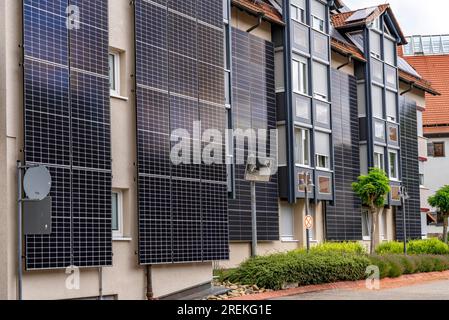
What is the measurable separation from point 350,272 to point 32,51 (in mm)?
12557

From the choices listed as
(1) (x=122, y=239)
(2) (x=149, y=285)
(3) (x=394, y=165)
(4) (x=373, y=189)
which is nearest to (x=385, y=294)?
(2) (x=149, y=285)

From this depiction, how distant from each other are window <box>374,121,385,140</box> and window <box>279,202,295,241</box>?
8.03 meters

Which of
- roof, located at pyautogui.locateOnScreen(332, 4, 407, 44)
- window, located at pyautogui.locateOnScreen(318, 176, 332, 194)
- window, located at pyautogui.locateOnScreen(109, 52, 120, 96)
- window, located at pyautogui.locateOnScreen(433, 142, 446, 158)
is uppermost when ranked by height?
roof, located at pyautogui.locateOnScreen(332, 4, 407, 44)

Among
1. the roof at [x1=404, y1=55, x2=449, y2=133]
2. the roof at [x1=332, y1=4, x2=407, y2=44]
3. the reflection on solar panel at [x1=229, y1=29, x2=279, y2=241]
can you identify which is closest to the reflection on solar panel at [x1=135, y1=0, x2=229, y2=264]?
the reflection on solar panel at [x1=229, y1=29, x2=279, y2=241]

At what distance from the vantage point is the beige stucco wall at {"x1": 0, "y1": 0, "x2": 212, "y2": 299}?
648 inches

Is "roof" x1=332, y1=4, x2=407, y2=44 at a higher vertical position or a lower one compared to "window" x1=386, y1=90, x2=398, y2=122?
higher

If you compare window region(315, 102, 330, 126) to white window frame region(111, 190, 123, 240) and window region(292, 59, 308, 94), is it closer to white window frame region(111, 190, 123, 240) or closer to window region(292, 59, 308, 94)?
window region(292, 59, 308, 94)

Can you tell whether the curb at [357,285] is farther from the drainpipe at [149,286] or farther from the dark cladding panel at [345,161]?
the dark cladding panel at [345,161]

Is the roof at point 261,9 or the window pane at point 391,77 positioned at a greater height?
the roof at point 261,9

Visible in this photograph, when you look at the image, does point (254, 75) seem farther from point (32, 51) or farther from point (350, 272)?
point (32, 51)

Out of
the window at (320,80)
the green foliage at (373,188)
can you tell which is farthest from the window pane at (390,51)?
the green foliage at (373,188)

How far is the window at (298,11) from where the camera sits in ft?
111

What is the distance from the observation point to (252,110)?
101 ft

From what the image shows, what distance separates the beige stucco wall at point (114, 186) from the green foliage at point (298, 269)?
1.44 meters
